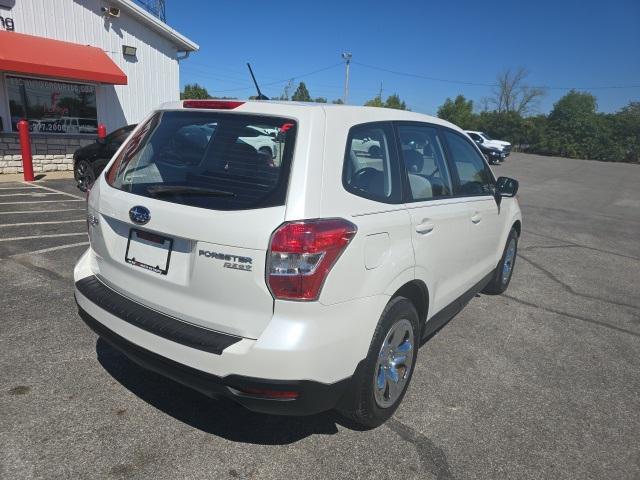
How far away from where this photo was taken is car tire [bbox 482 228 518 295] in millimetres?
4961

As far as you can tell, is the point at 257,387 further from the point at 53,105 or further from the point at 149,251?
the point at 53,105

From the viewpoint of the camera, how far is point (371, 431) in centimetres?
273

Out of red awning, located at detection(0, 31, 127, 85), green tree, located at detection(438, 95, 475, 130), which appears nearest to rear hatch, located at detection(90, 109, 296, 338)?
red awning, located at detection(0, 31, 127, 85)

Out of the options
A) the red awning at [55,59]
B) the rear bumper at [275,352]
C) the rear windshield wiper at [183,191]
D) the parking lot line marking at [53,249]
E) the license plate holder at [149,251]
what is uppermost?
the red awning at [55,59]

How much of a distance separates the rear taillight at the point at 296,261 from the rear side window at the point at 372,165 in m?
0.39

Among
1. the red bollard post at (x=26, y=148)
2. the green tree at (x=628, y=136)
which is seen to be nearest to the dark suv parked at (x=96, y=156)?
Result: the red bollard post at (x=26, y=148)

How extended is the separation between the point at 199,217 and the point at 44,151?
1334 centimetres

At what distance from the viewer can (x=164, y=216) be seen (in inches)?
91.6

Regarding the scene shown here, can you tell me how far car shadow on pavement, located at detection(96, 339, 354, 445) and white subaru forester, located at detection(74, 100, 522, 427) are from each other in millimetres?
323

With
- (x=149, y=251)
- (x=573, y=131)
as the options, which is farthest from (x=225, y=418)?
(x=573, y=131)

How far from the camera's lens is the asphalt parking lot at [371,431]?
2.42 meters

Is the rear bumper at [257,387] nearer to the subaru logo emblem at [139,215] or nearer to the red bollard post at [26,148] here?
the subaru logo emblem at [139,215]

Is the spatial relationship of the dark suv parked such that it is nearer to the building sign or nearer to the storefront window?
the storefront window

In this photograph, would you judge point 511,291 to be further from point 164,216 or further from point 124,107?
point 124,107
